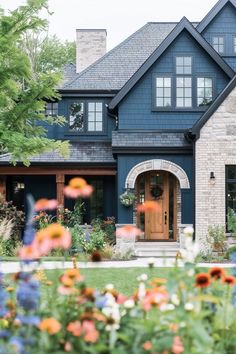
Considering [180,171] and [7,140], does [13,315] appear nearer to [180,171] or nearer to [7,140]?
[7,140]

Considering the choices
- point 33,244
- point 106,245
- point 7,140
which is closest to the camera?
point 33,244

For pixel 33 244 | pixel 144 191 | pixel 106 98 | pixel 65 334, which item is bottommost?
pixel 65 334

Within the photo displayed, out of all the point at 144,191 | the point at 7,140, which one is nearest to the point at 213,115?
the point at 144,191

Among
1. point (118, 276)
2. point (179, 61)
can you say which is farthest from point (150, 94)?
point (118, 276)

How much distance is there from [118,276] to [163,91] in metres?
8.30

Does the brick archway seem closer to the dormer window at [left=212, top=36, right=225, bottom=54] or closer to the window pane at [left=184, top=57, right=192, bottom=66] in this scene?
the window pane at [left=184, top=57, right=192, bottom=66]

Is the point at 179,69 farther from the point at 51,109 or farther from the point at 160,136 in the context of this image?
the point at 51,109

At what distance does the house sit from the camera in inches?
635

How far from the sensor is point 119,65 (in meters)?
20.7

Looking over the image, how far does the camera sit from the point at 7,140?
10453 mm

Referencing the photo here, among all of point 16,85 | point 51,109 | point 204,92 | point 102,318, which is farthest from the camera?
point 51,109

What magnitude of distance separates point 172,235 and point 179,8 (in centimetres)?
2381

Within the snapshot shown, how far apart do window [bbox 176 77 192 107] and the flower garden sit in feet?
47.8

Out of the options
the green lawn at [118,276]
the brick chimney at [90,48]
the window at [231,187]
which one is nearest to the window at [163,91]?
the window at [231,187]
